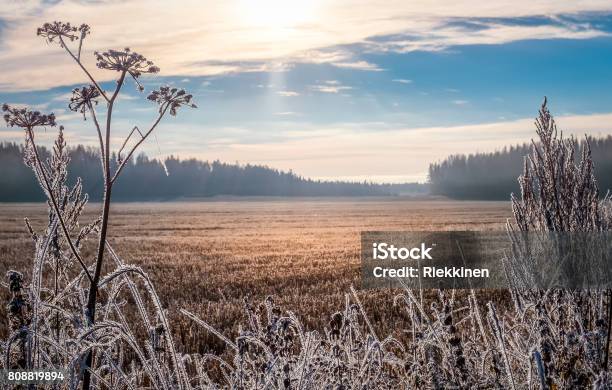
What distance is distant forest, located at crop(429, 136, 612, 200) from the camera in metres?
154

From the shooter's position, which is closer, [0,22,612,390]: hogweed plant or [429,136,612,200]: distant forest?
[0,22,612,390]: hogweed plant

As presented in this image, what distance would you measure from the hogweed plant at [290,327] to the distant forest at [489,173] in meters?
143

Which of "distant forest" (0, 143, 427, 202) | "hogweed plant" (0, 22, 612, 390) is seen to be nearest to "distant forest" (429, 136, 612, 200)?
"distant forest" (0, 143, 427, 202)

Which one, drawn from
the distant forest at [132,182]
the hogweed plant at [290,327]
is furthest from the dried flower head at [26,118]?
the distant forest at [132,182]

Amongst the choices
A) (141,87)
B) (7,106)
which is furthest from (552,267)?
(7,106)

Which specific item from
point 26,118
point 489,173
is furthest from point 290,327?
point 489,173

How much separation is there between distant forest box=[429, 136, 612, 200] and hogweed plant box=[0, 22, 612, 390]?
14259cm

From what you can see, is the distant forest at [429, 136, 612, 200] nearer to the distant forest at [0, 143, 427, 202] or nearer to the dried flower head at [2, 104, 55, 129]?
the distant forest at [0, 143, 427, 202]

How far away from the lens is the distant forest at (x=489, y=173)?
154m

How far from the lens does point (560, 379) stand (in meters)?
3.86

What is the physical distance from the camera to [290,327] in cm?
362

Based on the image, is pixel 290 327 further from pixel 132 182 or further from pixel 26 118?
pixel 132 182

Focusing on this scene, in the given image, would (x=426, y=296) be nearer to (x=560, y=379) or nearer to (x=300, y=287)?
(x=300, y=287)

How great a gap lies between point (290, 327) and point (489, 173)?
18149cm
